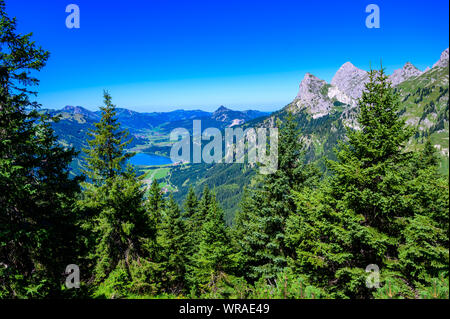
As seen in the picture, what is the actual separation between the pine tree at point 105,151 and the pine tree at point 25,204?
411 cm

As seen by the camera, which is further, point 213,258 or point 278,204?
point 213,258

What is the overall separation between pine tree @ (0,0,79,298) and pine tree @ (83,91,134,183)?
4110 millimetres

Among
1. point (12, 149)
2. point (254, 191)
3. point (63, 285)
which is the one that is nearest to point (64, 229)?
point (63, 285)

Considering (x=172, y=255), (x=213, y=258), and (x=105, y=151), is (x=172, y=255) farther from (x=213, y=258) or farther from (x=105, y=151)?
(x=105, y=151)

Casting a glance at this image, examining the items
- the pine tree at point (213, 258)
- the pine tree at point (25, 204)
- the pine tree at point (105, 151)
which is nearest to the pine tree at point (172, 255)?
the pine tree at point (213, 258)

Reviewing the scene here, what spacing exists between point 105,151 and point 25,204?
5.90 meters

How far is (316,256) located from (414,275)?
3476 mm

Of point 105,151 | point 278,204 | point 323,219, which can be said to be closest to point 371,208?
point 323,219

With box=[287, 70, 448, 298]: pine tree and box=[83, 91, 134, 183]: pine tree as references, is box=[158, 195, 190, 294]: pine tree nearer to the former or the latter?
box=[83, 91, 134, 183]: pine tree

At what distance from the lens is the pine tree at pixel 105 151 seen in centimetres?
1481

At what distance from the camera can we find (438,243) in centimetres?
660

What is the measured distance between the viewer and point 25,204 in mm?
9609

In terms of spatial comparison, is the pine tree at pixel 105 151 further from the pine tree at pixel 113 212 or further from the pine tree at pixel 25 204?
the pine tree at pixel 25 204
